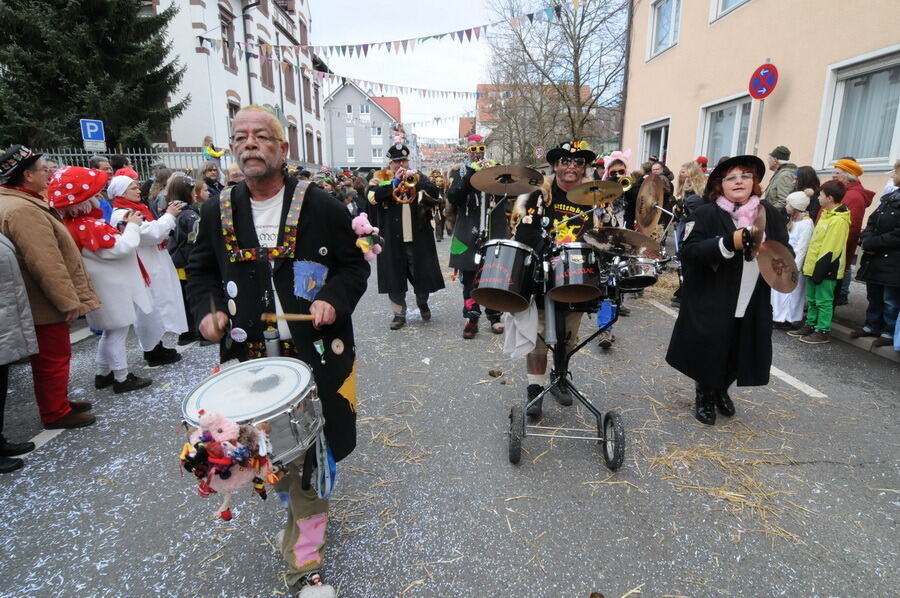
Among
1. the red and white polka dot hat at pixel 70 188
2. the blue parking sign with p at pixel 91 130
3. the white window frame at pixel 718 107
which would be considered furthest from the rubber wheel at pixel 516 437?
the blue parking sign with p at pixel 91 130

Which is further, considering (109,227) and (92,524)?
(109,227)

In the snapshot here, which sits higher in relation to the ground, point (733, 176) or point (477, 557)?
point (733, 176)

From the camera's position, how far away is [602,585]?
223 centimetres

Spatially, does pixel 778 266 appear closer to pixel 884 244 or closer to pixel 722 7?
pixel 884 244

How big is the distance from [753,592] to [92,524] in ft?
11.2

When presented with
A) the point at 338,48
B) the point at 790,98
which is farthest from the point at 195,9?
the point at 790,98

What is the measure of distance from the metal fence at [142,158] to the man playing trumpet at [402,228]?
6455 mm

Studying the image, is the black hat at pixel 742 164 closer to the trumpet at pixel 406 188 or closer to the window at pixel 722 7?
the trumpet at pixel 406 188

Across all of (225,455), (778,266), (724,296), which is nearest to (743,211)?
(778,266)

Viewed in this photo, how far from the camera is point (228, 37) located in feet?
65.8

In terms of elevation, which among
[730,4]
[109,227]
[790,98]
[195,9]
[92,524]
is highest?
[195,9]

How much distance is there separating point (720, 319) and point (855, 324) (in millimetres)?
3732

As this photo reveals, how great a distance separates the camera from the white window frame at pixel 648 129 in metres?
13.2

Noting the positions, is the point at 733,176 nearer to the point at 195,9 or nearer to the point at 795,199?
the point at 795,199
